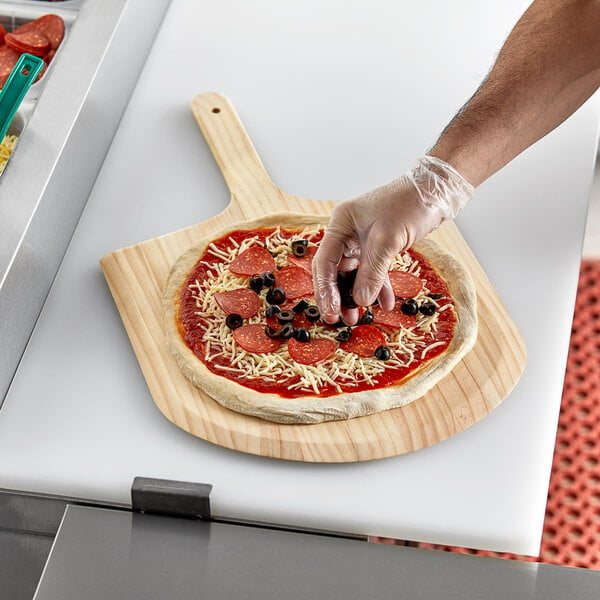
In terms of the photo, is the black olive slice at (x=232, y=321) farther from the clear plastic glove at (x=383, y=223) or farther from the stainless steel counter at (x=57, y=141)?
the stainless steel counter at (x=57, y=141)

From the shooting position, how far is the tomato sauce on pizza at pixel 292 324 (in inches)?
62.6

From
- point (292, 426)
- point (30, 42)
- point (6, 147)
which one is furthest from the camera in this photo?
point (30, 42)

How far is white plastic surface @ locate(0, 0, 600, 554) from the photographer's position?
146 centimetres

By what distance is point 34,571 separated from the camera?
5.25 ft

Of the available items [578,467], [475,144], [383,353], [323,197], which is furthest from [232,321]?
[578,467]

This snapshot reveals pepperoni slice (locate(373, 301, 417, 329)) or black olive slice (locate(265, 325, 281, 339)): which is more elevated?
pepperoni slice (locate(373, 301, 417, 329))

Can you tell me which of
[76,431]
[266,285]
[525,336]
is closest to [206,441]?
[76,431]

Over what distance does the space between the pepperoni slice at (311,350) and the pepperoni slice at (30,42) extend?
3.35 ft

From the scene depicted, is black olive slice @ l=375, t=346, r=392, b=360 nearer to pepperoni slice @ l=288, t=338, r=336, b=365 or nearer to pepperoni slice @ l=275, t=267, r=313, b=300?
pepperoni slice @ l=288, t=338, r=336, b=365

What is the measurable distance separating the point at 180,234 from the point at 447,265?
57cm

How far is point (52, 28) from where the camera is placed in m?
2.14

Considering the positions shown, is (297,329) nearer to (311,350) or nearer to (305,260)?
(311,350)

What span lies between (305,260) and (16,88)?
27.7 inches

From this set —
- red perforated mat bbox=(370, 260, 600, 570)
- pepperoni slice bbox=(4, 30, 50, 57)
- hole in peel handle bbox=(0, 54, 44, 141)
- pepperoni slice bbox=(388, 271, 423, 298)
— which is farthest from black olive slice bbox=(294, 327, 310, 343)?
pepperoni slice bbox=(4, 30, 50, 57)
